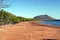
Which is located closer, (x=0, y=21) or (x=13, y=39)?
(x=13, y=39)

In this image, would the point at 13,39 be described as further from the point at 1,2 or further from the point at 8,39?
the point at 1,2

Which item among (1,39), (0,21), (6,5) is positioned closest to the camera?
(1,39)

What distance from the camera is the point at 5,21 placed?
84688 mm

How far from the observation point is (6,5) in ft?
73.8

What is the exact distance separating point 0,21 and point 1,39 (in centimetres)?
5670

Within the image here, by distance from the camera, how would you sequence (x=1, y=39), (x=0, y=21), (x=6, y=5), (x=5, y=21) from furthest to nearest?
(x=5, y=21)
(x=0, y=21)
(x=6, y=5)
(x=1, y=39)

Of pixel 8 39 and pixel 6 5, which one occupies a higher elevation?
pixel 6 5

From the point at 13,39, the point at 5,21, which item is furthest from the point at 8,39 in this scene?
the point at 5,21

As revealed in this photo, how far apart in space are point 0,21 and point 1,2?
2148 inches

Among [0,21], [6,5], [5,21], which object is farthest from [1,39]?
[5,21]

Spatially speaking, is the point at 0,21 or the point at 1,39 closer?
the point at 1,39

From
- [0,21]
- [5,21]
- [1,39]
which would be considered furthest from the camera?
[5,21]

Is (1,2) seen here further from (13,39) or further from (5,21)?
(5,21)

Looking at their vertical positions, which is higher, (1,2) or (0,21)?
(1,2)
